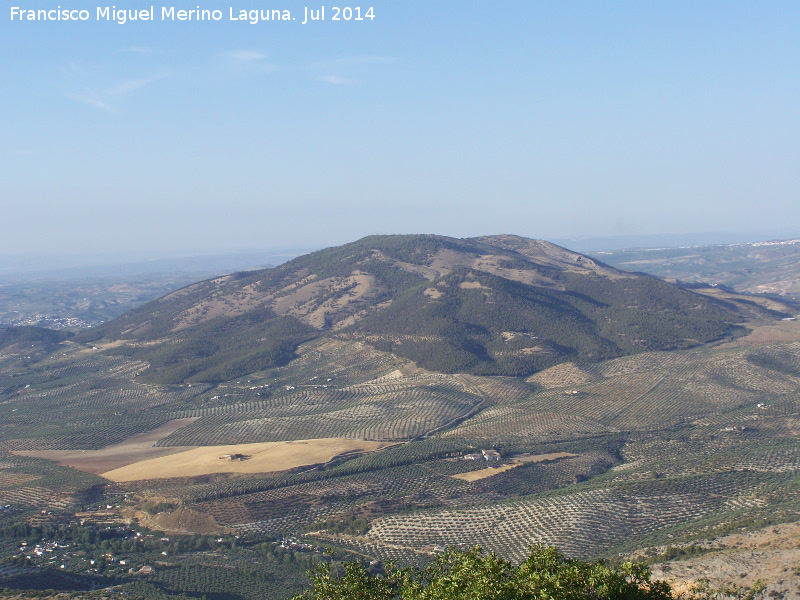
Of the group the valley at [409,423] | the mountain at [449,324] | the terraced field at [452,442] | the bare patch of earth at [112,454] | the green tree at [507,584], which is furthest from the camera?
the mountain at [449,324]

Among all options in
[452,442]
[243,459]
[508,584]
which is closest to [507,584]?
[508,584]

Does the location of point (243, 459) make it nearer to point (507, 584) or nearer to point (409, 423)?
point (409, 423)

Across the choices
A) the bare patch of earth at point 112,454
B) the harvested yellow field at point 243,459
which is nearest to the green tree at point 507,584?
the harvested yellow field at point 243,459

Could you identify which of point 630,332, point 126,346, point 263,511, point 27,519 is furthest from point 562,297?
point 27,519

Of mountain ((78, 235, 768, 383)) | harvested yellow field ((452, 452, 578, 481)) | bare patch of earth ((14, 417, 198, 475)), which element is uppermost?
mountain ((78, 235, 768, 383))

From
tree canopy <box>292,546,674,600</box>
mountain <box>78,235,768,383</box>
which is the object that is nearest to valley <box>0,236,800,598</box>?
mountain <box>78,235,768,383</box>

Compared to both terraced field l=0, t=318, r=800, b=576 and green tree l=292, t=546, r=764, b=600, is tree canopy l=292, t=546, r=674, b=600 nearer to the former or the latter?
green tree l=292, t=546, r=764, b=600

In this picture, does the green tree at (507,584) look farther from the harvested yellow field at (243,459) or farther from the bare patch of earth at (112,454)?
the bare patch of earth at (112,454)

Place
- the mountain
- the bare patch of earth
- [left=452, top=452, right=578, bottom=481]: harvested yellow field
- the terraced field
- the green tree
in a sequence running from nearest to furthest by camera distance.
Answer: the green tree < the terraced field < [left=452, top=452, right=578, bottom=481]: harvested yellow field < the bare patch of earth < the mountain
